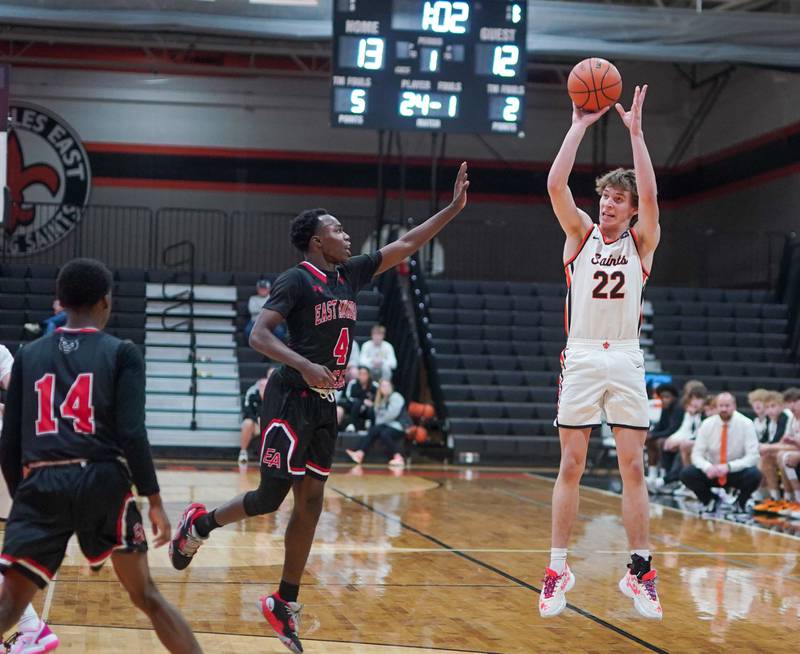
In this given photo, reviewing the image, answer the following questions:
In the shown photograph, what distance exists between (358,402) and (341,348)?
1019cm

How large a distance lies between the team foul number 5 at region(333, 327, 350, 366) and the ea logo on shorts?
57.0 ft

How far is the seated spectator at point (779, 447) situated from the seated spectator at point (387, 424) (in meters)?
5.15

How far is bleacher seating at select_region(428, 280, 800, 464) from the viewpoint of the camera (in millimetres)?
15703

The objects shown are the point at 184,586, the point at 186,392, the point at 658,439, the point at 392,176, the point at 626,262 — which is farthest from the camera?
the point at 392,176

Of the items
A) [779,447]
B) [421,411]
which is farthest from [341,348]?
[421,411]

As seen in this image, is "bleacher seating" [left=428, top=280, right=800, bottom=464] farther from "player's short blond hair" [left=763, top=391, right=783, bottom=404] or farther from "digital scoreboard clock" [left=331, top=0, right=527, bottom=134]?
"player's short blond hair" [left=763, top=391, right=783, bottom=404]

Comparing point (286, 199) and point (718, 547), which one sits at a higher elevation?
point (286, 199)

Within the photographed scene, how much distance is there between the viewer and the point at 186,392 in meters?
16.7

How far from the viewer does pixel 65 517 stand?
3465 mm

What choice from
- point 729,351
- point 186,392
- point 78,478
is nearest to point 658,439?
point 729,351

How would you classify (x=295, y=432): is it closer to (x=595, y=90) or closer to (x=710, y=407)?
(x=595, y=90)

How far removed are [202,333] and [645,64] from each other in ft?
34.5

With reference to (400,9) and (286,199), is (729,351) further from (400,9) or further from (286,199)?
(286,199)

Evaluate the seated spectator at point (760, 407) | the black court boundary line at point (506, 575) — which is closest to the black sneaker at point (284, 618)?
the black court boundary line at point (506, 575)
